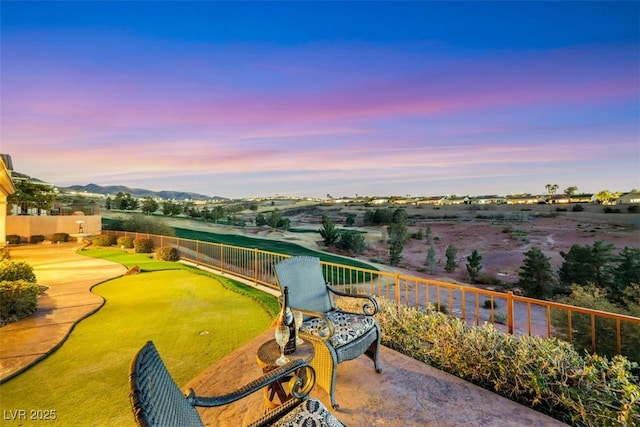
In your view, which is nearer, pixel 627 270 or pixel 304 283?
pixel 304 283

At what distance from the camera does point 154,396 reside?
97 cm

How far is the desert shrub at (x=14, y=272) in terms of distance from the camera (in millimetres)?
5499

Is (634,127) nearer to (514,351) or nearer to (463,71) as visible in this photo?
(463,71)

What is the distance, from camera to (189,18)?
6773 mm

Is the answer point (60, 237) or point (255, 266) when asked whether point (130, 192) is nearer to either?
point (60, 237)

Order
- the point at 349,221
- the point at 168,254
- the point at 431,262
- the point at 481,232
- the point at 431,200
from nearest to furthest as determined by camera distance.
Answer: the point at 168,254, the point at 431,262, the point at 481,232, the point at 431,200, the point at 349,221

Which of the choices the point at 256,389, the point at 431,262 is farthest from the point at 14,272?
the point at 431,262

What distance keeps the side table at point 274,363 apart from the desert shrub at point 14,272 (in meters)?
6.06

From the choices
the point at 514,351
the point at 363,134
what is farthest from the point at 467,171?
the point at 514,351

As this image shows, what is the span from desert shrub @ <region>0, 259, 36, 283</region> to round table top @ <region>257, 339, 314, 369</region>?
237 inches

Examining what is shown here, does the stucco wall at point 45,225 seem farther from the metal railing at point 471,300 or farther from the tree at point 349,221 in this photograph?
the tree at point 349,221

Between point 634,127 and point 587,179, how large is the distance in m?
7.33

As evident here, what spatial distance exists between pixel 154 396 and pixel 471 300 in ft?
53.8

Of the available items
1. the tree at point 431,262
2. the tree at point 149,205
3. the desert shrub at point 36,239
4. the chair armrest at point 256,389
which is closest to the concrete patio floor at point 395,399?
the chair armrest at point 256,389
